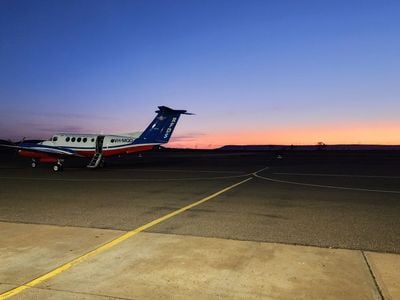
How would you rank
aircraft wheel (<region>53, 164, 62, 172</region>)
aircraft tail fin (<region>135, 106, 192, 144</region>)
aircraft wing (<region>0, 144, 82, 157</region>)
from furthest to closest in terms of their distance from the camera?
aircraft tail fin (<region>135, 106, 192, 144</region>) < aircraft wing (<region>0, 144, 82, 157</region>) < aircraft wheel (<region>53, 164, 62, 172</region>)

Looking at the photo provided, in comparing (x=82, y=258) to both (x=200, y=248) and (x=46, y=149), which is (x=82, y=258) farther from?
(x=46, y=149)

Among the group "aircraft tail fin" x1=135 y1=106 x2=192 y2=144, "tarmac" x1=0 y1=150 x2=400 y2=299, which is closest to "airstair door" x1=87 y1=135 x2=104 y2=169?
"aircraft tail fin" x1=135 y1=106 x2=192 y2=144

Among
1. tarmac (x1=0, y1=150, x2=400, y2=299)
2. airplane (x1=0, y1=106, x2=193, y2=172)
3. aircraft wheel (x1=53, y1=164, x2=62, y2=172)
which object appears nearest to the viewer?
tarmac (x1=0, y1=150, x2=400, y2=299)

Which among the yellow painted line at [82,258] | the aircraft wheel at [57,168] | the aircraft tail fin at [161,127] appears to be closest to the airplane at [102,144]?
the aircraft tail fin at [161,127]

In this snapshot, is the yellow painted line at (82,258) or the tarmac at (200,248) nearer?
the yellow painted line at (82,258)

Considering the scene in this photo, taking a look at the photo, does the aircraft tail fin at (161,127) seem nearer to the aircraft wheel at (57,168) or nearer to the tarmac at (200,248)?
the aircraft wheel at (57,168)

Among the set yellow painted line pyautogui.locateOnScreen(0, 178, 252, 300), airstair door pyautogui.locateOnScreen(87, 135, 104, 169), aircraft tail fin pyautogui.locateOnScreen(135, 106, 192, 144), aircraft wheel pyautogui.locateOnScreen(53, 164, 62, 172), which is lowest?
yellow painted line pyautogui.locateOnScreen(0, 178, 252, 300)

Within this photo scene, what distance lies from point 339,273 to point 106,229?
4.94 metres

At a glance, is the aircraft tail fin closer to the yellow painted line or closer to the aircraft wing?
the aircraft wing

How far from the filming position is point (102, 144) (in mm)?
30141

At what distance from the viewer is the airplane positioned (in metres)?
29.7

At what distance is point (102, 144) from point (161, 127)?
16.0 feet

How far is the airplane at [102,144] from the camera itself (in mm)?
29672

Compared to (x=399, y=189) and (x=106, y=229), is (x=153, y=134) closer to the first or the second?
(x=399, y=189)
